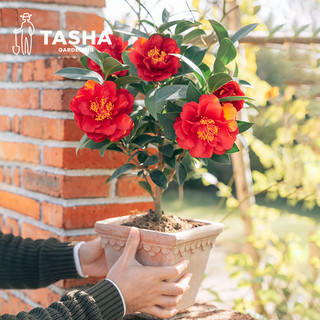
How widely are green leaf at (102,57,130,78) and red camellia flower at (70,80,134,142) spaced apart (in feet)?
0.15

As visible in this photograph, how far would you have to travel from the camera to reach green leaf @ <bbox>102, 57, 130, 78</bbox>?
1.01m

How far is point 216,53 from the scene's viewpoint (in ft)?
3.22

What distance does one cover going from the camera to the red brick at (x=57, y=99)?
132cm

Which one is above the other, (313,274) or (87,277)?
(87,277)

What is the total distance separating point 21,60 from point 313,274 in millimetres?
1888

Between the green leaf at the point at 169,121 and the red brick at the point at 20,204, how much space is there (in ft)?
2.21

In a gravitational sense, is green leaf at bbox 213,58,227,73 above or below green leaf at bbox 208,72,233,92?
above

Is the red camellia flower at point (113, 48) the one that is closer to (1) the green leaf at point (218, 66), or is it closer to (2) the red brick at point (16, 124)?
(1) the green leaf at point (218, 66)

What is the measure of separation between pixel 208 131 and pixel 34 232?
84cm

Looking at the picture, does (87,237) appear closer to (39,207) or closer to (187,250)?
(39,207)

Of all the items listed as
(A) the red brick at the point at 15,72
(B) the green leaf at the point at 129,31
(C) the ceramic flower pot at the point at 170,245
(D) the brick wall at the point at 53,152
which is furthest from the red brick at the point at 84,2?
(C) the ceramic flower pot at the point at 170,245

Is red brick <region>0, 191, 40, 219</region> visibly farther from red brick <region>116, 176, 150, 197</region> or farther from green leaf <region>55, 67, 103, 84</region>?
green leaf <region>55, 67, 103, 84</region>

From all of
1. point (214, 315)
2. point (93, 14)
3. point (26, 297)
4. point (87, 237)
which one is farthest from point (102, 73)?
point (26, 297)

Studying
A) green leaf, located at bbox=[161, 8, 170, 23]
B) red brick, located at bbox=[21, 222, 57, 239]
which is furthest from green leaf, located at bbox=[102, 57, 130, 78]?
red brick, located at bbox=[21, 222, 57, 239]
